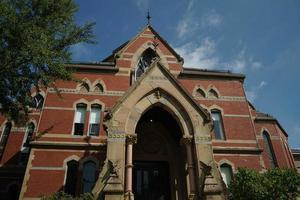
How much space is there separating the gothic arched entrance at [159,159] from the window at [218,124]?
411cm

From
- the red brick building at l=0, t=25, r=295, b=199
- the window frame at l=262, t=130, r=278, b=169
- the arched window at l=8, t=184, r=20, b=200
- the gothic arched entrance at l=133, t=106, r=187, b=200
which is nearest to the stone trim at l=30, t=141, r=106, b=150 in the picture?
the red brick building at l=0, t=25, r=295, b=199

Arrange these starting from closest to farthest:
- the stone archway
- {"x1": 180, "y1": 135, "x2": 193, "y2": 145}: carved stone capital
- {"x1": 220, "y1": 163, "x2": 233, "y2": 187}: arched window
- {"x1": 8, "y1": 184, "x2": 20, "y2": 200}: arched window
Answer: the stone archway
{"x1": 180, "y1": 135, "x2": 193, "y2": 145}: carved stone capital
{"x1": 220, "y1": 163, "x2": 233, "y2": 187}: arched window
{"x1": 8, "y1": 184, "x2": 20, "y2": 200}: arched window

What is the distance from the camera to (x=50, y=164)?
17688 millimetres

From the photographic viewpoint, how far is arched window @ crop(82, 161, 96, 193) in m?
17.2

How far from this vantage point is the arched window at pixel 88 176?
679 inches

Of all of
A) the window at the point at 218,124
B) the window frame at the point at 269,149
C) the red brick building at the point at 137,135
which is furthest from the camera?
the window frame at the point at 269,149

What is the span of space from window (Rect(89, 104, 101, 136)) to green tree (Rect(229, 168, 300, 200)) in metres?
10.4

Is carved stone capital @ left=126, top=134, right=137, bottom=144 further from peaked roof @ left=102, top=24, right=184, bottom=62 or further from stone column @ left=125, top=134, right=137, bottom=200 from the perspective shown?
peaked roof @ left=102, top=24, right=184, bottom=62

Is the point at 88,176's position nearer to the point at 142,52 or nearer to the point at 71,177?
the point at 71,177

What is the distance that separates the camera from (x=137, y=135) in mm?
18750

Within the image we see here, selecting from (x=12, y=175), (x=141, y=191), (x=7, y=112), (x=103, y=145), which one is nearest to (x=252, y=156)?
(x=141, y=191)

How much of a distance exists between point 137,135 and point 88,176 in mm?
4174

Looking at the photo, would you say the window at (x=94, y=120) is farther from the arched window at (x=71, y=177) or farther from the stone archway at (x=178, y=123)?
the stone archway at (x=178, y=123)

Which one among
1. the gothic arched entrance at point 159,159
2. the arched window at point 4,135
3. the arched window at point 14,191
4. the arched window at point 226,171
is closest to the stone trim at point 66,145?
the gothic arched entrance at point 159,159
